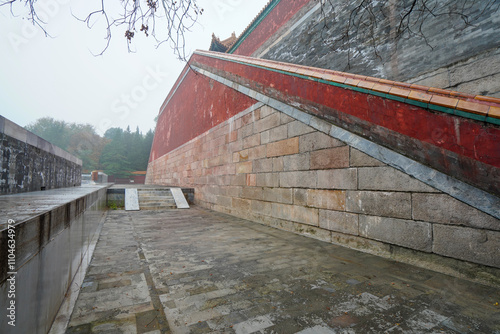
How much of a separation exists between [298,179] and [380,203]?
159cm

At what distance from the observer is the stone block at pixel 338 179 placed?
11.1 feet

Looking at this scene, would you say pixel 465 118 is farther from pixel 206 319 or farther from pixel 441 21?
pixel 441 21

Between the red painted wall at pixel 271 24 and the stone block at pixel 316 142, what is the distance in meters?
6.20

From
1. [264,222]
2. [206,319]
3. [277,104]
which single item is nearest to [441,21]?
[277,104]

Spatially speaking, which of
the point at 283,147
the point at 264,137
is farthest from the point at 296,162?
the point at 264,137

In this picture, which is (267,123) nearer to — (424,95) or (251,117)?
(251,117)

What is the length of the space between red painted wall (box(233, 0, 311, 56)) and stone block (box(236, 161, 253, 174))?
19.7ft

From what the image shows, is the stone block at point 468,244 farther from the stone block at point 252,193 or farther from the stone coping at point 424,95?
the stone block at point 252,193

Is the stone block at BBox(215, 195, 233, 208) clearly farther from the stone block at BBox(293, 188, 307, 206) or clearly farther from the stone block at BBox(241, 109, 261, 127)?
the stone block at BBox(293, 188, 307, 206)

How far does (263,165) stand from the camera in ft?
17.9

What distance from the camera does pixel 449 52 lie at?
4.20 metres

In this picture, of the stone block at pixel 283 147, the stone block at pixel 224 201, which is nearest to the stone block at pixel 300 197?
the stone block at pixel 283 147

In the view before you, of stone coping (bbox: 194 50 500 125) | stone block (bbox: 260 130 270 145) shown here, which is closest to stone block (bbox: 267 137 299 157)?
stone block (bbox: 260 130 270 145)

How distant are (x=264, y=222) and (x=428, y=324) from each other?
3848mm
